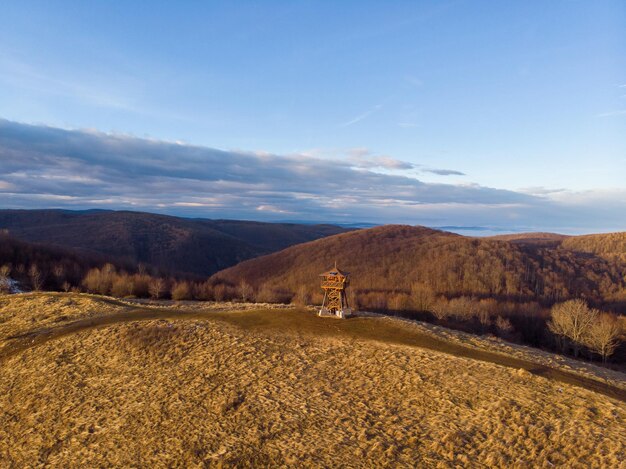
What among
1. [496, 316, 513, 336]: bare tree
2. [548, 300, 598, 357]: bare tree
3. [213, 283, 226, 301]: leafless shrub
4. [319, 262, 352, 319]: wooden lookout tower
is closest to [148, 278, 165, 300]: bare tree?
[213, 283, 226, 301]: leafless shrub

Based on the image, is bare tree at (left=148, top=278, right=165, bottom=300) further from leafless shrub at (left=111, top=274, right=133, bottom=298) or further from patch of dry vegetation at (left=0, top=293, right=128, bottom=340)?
patch of dry vegetation at (left=0, top=293, right=128, bottom=340)

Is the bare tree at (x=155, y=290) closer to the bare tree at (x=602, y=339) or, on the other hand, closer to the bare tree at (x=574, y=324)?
the bare tree at (x=574, y=324)

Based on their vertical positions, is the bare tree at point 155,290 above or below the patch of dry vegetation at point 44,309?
below

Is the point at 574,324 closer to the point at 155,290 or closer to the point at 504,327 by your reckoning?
the point at 504,327

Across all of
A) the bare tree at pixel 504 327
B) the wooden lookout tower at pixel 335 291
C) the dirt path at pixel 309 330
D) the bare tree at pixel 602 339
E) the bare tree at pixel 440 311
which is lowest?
the bare tree at pixel 504 327

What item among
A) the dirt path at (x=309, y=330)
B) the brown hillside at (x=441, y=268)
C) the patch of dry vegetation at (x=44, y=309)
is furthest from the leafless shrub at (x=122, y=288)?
the brown hillside at (x=441, y=268)

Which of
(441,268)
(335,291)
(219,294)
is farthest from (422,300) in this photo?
(335,291)
